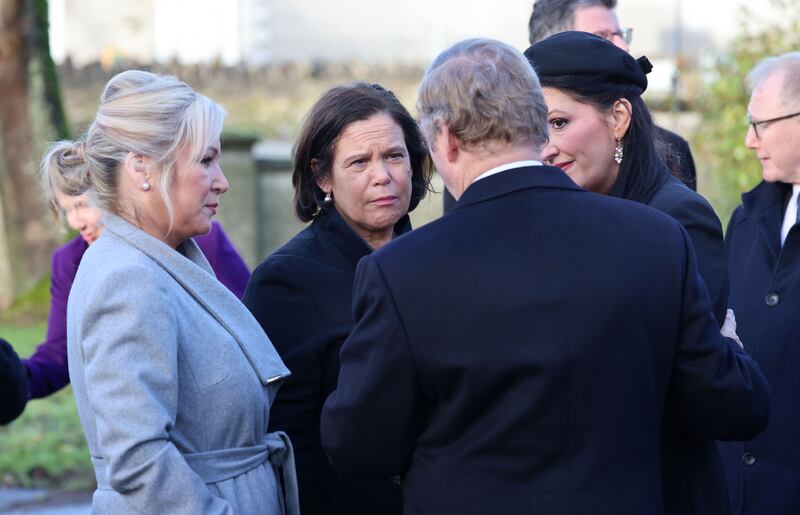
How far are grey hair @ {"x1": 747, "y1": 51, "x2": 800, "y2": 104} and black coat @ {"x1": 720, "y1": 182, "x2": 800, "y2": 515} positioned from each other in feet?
1.37

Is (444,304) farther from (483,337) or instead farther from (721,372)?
(721,372)

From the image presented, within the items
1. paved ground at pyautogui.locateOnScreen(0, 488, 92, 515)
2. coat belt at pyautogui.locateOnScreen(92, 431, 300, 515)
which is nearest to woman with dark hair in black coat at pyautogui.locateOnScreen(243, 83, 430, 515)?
coat belt at pyautogui.locateOnScreen(92, 431, 300, 515)

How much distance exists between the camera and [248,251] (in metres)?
9.23

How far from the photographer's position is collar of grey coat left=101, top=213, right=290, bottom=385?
9.05ft

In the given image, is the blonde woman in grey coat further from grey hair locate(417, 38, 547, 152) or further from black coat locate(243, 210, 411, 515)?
grey hair locate(417, 38, 547, 152)

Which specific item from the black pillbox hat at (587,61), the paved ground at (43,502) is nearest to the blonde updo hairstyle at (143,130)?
the black pillbox hat at (587,61)

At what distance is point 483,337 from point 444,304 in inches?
3.9

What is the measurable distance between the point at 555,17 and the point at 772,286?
4.71ft

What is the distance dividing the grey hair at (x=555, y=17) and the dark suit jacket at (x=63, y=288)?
1518 millimetres

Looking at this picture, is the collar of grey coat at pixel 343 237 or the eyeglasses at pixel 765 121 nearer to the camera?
the collar of grey coat at pixel 343 237

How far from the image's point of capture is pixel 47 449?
23.5 feet

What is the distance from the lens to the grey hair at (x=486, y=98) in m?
2.42

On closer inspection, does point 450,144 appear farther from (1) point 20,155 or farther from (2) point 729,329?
(1) point 20,155

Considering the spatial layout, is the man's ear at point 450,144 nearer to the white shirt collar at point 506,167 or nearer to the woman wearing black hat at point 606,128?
the white shirt collar at point 506,167
